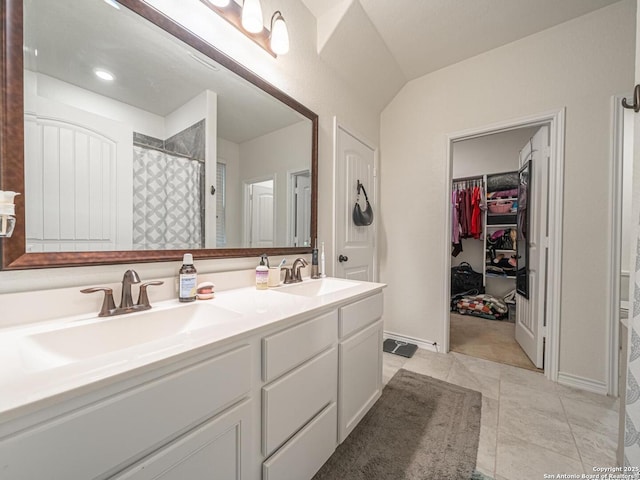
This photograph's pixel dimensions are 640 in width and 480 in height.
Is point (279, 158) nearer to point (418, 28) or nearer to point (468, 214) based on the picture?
point (418, 28)

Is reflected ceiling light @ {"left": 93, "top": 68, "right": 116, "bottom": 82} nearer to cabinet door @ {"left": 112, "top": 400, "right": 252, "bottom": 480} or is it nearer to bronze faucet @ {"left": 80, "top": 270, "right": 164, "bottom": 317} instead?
bronze faucet @ {"left": 80, "top": 270, "right": 164, "bottom": 317}

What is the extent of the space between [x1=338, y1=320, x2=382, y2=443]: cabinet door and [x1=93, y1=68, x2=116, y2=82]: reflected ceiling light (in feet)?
4.54

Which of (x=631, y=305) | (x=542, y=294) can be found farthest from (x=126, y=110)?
(x=542, y=294)

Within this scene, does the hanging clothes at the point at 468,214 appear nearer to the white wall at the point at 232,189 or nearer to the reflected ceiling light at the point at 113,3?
the white wall at the point at 232,189

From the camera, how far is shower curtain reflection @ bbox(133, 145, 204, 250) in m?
0.97

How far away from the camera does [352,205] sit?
2264 millimetres

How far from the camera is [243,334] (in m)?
0.71

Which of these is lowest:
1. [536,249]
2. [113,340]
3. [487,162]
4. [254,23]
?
[113,340]

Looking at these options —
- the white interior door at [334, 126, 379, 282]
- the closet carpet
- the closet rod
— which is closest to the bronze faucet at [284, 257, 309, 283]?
the white interior door at [334, 126, 379, 282]

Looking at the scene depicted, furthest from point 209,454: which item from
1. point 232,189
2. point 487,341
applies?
point 487,341

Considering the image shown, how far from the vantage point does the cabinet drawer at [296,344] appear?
805 millimetres

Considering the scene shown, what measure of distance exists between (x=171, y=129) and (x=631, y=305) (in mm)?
1989

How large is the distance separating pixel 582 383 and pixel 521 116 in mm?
2060

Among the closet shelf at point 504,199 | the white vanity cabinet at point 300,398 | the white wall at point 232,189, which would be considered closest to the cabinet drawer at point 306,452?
the white vanity cabinet at point 300,398
